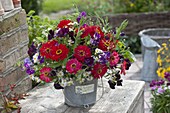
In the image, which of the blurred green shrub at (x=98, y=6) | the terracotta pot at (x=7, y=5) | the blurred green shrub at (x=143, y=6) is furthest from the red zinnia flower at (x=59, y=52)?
the blurred green shrub at (x=143, y=6)

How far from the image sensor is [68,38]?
210cm

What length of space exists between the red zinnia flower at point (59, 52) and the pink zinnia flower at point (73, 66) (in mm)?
50

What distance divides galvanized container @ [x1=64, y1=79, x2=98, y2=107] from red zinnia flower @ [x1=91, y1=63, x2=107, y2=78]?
0.10 m

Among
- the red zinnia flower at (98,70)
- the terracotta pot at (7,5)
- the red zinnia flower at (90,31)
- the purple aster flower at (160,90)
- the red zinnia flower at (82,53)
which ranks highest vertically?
the terracotta pot at (7,5)

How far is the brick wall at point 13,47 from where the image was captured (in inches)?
92.2

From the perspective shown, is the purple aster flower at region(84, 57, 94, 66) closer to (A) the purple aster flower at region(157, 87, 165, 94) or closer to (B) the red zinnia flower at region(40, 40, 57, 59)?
(B) the red zinnia flower at region(40, 40, 57, 59)

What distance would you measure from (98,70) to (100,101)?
364 millimetres

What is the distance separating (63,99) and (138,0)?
4216 millimetres

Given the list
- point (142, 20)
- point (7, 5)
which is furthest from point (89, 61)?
point (142, 20)

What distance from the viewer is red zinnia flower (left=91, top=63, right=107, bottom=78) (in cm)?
208

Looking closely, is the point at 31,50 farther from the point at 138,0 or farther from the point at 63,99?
the point at 138,0

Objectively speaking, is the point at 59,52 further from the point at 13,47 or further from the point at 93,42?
the point at 13,47

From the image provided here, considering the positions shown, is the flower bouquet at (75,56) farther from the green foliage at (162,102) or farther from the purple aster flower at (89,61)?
the green foliage at (162,102)

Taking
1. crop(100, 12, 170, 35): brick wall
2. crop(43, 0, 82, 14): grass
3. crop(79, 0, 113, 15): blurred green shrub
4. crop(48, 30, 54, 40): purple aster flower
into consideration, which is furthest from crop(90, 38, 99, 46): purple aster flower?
crop(43, 0, 82, 14): grass
